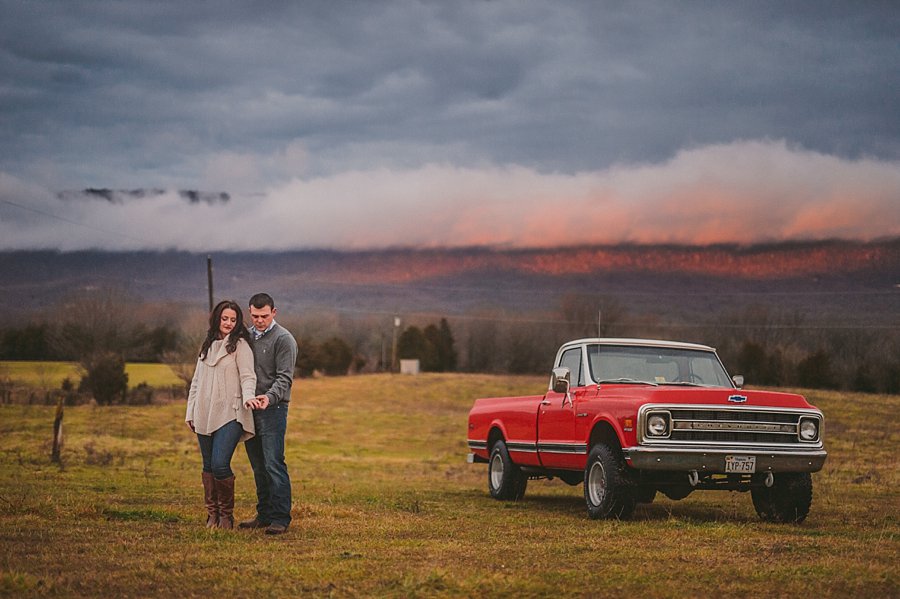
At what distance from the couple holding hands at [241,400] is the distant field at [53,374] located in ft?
215

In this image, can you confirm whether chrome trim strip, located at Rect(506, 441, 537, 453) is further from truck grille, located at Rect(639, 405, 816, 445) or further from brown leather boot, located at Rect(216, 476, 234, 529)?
brown leather boot, located at Rect(216, 476, 234, 529)

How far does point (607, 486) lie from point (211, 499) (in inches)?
185

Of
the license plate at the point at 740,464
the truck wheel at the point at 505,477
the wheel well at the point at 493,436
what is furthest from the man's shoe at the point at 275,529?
the wheel well at the point at 493,436

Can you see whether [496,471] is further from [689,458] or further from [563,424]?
[689,458]

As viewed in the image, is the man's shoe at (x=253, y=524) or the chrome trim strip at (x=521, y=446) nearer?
the man's shoe at (x=253, y=524)

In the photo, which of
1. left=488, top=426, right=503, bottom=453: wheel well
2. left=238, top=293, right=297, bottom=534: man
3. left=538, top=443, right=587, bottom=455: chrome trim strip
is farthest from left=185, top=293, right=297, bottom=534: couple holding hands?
left=488, top=426, right=503, bottom=453: wheel well

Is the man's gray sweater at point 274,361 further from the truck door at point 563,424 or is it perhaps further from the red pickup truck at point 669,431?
the truck door at point 563,424

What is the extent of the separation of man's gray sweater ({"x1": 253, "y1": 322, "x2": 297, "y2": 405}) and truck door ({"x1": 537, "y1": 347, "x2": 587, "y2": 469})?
464cm

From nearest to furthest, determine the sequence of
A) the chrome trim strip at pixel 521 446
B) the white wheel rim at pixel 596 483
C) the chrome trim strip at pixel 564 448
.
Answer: the white wheel rim at pixel 596 483
the chrome trim strip at pixel 564 448
the chrome trim strip at pixel 521 446

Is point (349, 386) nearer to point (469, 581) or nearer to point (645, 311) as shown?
point (645, 311)

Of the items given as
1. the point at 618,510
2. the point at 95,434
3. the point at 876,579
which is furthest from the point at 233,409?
the point at 95,434

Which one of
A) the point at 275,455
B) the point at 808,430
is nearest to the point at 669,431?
the point at 808,430

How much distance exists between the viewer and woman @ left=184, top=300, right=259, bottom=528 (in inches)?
419

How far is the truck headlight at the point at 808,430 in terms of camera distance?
1286cm
